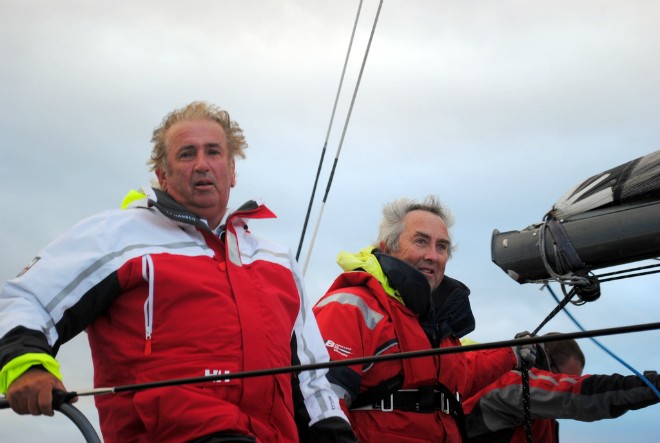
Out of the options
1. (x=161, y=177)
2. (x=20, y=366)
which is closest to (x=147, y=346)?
(x=20, y=366)

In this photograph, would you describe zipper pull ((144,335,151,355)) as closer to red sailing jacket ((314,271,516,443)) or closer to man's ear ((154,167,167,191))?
man's ear ((154,167,167,191))

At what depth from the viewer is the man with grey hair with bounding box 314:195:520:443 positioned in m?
4.76

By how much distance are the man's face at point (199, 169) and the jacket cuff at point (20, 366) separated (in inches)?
36.6

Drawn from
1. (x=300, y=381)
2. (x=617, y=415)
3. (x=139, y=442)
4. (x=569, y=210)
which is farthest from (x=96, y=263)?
(x=617, y=415)

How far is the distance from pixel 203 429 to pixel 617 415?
3.50m

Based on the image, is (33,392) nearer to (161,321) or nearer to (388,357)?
(161,321)

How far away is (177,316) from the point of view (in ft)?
10.7

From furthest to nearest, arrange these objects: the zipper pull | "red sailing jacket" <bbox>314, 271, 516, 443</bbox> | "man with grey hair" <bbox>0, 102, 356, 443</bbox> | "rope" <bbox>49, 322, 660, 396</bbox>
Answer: "red sailing jacket" <bbox>314, 271, 516, 443</bbox>
the zipper pull
"man with grey hair" <bbox>0, 102, 356, 443</bbox>
"rope" <bbox>49, 322, 660, 396</bbox>

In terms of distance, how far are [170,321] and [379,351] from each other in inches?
70.7

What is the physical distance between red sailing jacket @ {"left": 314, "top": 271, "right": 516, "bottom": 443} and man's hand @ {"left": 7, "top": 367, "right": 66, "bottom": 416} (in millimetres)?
1930

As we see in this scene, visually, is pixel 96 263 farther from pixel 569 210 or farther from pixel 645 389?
pixel 645 389

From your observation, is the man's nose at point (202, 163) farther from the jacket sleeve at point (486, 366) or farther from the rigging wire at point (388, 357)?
the jacket sleeve at point (486, 366)

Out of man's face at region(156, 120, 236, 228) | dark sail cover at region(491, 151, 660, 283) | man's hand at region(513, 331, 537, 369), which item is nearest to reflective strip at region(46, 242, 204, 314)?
man's face at region(156, 120, 236, 228)

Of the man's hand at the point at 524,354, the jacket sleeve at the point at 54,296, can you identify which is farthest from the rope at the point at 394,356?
the man's hand at the point at 524,354
